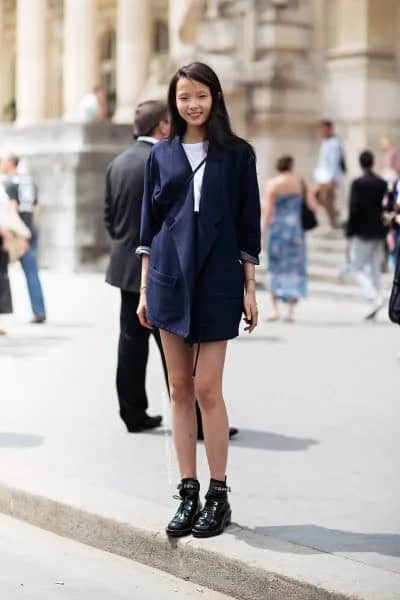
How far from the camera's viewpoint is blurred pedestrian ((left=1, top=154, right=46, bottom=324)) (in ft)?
48.4

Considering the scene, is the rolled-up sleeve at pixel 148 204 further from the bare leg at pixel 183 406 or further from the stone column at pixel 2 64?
the stone column at pixel 2 64

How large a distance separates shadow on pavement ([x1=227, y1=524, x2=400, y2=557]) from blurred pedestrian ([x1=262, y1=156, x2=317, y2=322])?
30.3 feet

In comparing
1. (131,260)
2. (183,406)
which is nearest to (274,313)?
(131,260)

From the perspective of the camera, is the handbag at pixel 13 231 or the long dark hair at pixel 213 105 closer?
the long dark hair at pixel 213 105

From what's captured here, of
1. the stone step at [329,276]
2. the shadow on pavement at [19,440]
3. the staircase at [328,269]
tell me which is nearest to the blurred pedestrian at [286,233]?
the staircase at [328,269]

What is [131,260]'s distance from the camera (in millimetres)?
8141

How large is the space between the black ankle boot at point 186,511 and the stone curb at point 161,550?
48 mm

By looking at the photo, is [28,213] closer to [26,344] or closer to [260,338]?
[26,344]

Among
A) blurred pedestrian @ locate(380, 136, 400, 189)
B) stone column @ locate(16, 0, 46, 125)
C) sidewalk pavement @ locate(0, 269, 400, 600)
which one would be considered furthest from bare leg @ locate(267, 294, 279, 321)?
stone column @ locate(16, 0, 46, 125)

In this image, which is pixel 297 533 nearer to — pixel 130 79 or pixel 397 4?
pixel 397 4

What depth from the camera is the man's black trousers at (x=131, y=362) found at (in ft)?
26.9

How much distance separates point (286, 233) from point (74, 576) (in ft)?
33.2

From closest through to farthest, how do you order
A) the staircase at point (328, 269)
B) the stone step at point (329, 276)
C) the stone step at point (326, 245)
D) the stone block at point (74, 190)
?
the staircase at point (328, 269), the stone step at point (329, 276), the stone step at point (326, 245), the stone block at point (74, 190)

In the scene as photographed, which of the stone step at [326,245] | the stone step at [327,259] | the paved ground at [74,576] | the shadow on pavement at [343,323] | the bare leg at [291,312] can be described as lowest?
the stone step at [327,259]
